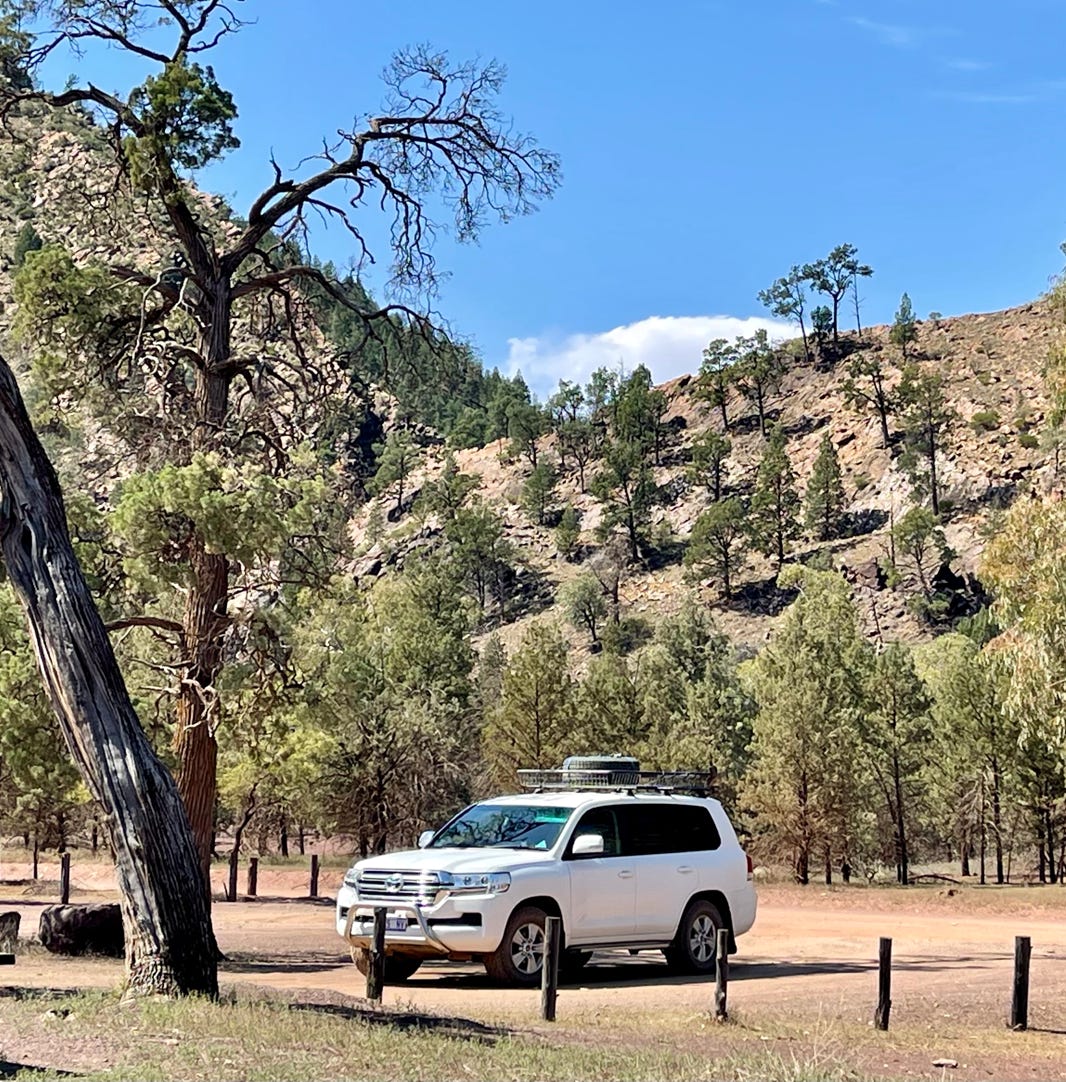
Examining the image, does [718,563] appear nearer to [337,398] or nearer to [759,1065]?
[337,398]

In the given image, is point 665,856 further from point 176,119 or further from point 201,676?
point 176,119

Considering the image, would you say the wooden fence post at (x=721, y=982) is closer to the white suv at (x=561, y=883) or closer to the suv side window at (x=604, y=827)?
the white suv at (x=561, y=883)

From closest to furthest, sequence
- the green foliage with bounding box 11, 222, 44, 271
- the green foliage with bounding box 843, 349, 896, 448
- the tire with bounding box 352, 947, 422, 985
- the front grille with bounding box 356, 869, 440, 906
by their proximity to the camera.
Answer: the front grille with bounding box 356, 869, 440, 906 < the tire with bounding box 352, 947, 422, 985 < the green foliage with bounding box 11, 222, 44, 271 < the green foliage with bounding box 843, 349, 896, 448

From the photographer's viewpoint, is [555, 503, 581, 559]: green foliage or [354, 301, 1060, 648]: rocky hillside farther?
[555, 503, 581, 559]: green foliage

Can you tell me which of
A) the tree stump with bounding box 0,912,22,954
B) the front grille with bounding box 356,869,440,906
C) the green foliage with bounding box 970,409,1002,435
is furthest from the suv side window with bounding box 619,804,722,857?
the green foliage with bounding box 970,409,1002,435

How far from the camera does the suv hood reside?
44.2 feet

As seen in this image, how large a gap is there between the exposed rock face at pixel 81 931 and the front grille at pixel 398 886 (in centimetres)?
491

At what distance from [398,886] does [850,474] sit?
109m

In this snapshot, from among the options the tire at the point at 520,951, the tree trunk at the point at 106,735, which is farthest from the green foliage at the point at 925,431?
the tree trunk at the point at 106,735

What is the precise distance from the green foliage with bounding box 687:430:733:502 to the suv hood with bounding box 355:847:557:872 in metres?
108

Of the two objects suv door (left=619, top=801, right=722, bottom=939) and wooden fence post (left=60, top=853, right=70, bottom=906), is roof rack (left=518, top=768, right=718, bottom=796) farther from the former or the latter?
wooden fence post (left=60, top=853, right=70, bottom=906)

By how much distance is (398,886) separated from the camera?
13641 mm

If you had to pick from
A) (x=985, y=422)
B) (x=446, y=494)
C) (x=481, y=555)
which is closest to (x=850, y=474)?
(x=985, y=422)

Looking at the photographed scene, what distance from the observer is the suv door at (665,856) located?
1477cm
